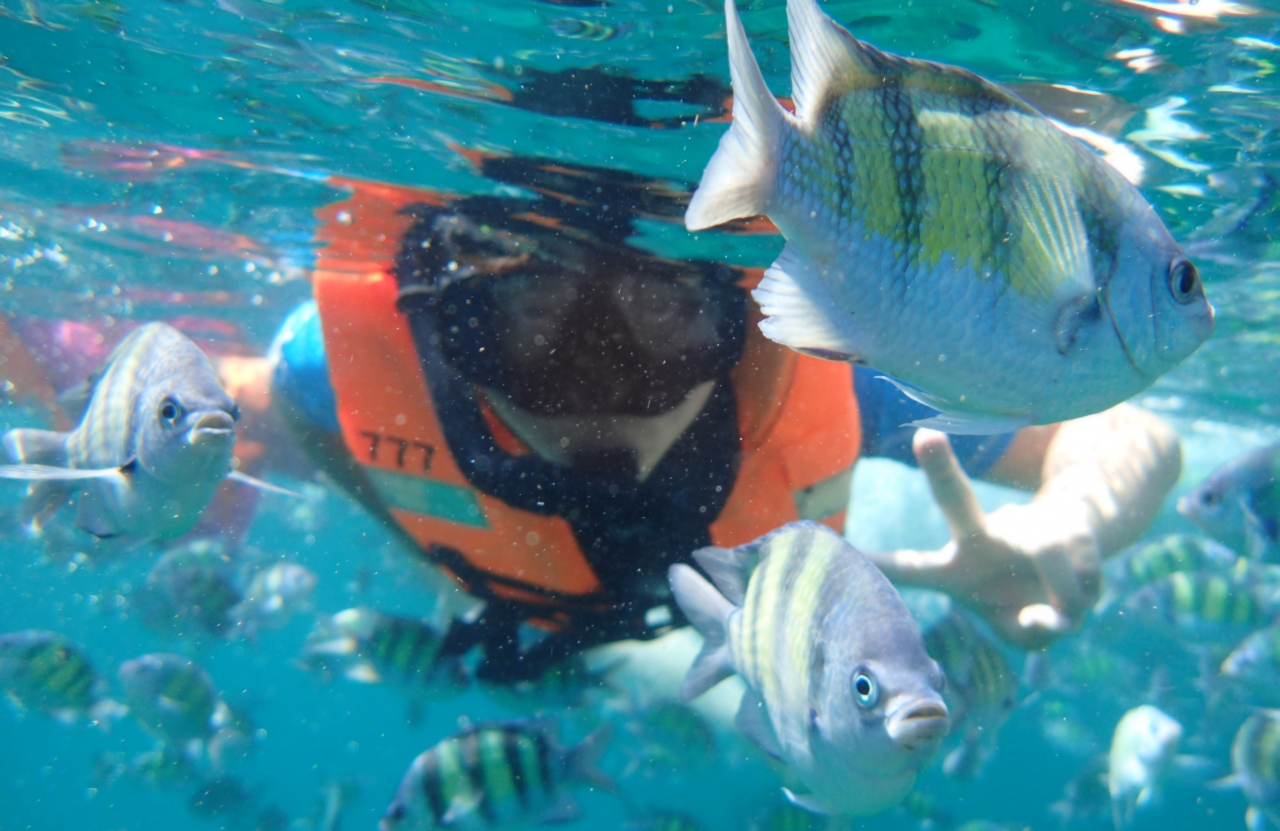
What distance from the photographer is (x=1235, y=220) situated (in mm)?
7496

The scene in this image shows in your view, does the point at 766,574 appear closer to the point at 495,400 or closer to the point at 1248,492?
the point at 495,400

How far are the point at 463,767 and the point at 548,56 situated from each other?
5.12m

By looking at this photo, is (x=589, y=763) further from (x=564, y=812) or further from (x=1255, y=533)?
(x=1255, y=533)

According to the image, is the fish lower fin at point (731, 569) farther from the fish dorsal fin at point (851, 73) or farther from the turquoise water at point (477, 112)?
the turquoise water at point (477, 112)

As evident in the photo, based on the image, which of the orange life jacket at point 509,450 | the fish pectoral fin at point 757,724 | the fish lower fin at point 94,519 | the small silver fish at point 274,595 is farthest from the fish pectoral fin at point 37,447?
the small silver fish at point 274,595

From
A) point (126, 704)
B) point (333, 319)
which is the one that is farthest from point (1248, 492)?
point (126, 704)

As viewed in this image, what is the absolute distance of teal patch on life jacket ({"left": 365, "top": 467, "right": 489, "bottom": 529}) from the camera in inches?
203

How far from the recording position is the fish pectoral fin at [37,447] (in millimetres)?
3350

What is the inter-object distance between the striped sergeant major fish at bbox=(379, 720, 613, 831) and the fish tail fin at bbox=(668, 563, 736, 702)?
264cm

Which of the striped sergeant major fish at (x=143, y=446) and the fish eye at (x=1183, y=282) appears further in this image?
the striped sergeant major fish at (x=143, y=446)

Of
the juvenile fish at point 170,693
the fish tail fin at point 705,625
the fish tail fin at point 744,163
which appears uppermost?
the fish tail fin at point 744,163

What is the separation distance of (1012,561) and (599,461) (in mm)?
2712

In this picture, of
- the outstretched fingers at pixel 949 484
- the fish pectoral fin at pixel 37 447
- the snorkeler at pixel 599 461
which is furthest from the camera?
the snorkeler at pixel 599 461

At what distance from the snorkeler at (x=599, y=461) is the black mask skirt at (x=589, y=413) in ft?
0.05
